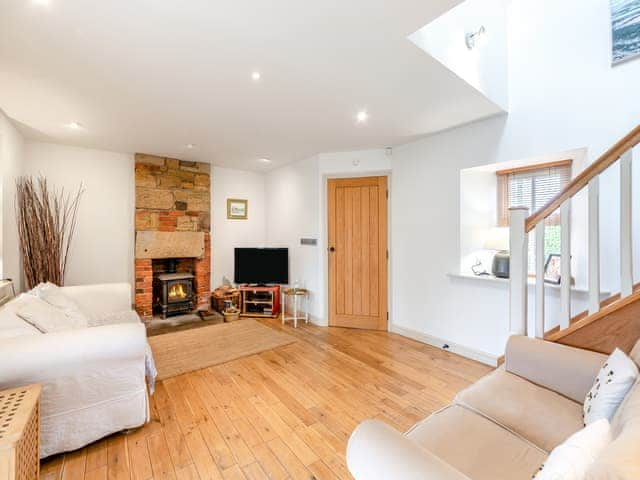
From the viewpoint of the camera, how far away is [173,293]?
4320 millimetres

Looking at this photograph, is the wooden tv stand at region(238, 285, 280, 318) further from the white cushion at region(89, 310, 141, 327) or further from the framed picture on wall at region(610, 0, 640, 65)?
the framed picture on wall at region(610, 0, 640, 65)

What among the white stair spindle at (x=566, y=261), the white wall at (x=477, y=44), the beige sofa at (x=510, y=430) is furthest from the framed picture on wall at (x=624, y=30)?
the beige sofa at (x=510, y=430)

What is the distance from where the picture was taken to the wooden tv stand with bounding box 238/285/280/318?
4.52 m

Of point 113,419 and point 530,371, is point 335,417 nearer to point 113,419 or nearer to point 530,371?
point 530,371

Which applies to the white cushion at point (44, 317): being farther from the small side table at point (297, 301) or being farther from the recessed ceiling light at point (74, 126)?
the small side table at point (297, 301)

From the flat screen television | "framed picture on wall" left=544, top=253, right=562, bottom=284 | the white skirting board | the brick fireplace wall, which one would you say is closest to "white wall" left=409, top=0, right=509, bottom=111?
"framed picture on wall" left=544, top=253, right=562, bottom=284

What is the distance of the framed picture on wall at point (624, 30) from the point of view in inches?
82.4

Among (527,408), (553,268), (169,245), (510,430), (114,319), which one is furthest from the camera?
(169,245)

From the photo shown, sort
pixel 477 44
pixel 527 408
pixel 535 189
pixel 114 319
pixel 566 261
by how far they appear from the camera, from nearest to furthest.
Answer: pixel 527 408
pixel 566 261
pixel 477 44
pixel 114 319
pixel 535 189

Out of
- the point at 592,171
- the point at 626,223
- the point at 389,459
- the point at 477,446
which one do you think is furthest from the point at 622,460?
the point at 592,171

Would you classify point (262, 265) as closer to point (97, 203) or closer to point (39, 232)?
point (97, 203)

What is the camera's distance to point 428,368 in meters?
2.75

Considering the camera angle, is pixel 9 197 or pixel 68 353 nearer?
pixel 68 353

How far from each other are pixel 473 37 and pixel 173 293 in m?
4.58
